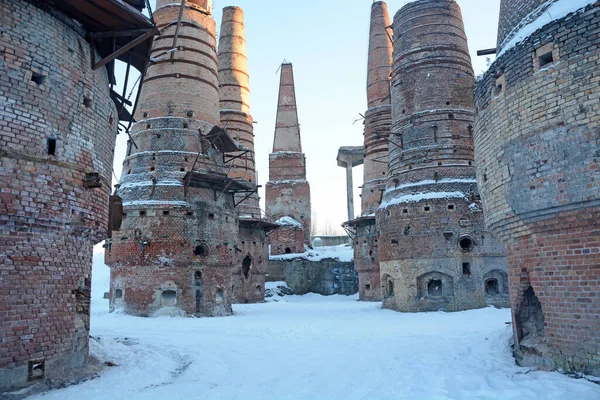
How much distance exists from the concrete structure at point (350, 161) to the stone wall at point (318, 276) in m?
6.86

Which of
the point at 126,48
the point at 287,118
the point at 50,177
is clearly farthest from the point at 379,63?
the point at 50,177

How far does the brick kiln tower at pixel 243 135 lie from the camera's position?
2697 centimetres

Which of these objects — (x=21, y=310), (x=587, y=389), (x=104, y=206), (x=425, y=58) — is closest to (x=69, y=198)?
(x=104, y=206)

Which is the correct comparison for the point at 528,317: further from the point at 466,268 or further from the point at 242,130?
the point at 242,130

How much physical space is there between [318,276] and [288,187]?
6695mm

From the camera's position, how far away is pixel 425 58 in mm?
20172

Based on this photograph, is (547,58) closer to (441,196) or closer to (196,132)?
(441,196)

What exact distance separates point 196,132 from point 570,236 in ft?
48.4

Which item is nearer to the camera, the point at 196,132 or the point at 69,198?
the point at 69,198

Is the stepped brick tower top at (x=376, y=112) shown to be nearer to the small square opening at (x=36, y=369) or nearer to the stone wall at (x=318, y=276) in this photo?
the stone wall at (x=318, y=276)

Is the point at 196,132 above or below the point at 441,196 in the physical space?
above

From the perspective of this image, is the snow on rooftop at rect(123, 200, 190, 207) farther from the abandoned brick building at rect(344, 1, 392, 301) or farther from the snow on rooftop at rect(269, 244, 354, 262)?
the snow on rooftop at rect(269, 244, 354, 262)

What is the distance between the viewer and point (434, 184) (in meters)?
19.0

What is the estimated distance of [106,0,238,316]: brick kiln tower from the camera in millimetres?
17484
